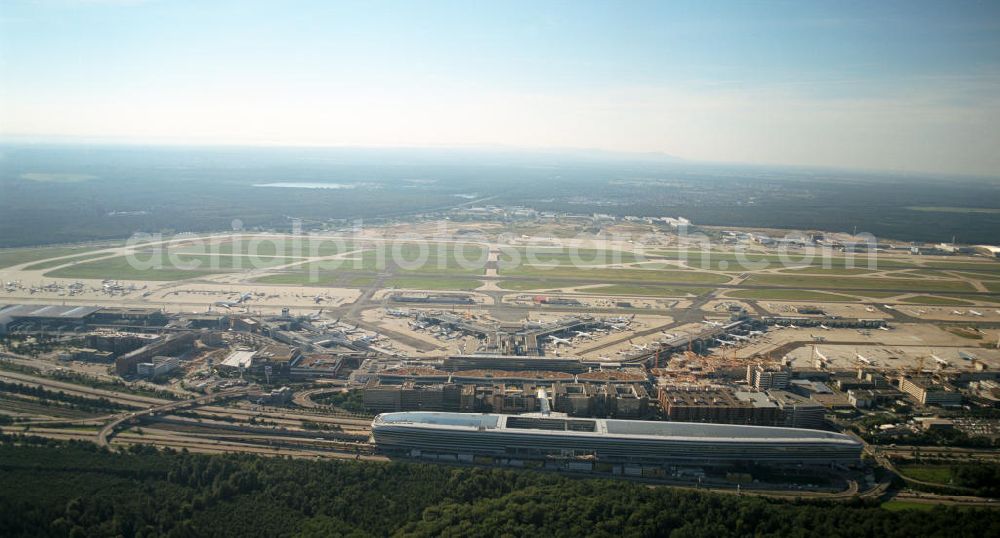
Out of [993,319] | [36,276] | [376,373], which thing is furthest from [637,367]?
[36,276]

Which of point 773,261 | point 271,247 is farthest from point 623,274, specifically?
point 271,247

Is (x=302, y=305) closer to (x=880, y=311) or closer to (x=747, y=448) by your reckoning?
(x=747, y=448)

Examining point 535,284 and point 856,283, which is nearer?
point 535,284

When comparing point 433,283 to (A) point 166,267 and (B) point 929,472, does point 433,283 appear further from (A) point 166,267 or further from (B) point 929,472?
(B) point 929,472

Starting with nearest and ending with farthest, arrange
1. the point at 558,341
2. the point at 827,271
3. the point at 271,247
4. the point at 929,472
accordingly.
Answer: the point at 929,472
the point at 558,341
the point at 827,271
the point at 271,247

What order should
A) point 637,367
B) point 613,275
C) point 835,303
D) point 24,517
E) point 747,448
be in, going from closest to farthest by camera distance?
point 24,517, point 747,448, point 637,367, point 835,303, point 613,275

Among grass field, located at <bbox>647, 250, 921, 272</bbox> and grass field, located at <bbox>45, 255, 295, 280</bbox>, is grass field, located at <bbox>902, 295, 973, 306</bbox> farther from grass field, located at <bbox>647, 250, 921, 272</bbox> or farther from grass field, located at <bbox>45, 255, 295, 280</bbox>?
grass field, located at <bbox>45, 255, 295, 280</bbox>

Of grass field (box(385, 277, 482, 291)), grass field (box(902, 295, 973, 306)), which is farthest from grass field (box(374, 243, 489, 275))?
grass field (box(902, 295, 973, 306))

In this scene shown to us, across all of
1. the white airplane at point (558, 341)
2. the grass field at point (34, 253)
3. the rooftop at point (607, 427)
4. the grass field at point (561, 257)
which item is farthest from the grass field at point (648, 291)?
the grass field at point (34, 253)
